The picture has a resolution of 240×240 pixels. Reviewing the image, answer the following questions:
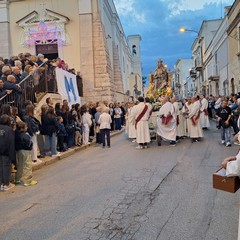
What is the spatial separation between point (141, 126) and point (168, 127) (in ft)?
3.74

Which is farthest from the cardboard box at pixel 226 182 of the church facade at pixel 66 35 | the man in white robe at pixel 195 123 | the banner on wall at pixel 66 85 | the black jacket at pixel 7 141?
the church facade at pixel 66 35

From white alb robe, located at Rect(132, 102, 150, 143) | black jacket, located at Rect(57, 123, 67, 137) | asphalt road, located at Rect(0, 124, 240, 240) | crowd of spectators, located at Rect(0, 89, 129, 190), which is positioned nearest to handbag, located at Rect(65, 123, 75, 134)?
crowd of spectators, located at Rect(0, 89, 129, 190)

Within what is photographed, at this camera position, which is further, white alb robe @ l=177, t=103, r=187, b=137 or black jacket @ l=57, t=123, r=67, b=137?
white alb robe @ l=177, t=103, r=187, b=137

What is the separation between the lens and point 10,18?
76.4 ft

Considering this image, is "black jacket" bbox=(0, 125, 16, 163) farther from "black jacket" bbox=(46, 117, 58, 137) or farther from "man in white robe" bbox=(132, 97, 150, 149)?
"man in white robe" bbox=(132, 97, 150, 149)

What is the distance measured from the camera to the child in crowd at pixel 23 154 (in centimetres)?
731

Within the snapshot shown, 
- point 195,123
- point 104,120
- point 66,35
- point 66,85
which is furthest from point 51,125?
point 66,35

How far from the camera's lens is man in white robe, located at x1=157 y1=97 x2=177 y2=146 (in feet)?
41.3

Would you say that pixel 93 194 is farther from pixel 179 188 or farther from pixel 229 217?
pixel 229 217

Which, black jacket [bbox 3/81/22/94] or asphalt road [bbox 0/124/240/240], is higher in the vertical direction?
black jacket [bbox 3/81/22/94]

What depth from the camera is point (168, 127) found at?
1272cm

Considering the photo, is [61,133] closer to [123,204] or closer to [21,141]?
[21,141]

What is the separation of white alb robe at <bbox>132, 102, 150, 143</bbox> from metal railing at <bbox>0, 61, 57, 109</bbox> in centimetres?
378

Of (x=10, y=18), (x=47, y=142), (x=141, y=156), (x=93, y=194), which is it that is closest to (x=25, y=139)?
(x=93, y=194)
